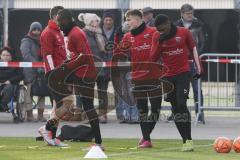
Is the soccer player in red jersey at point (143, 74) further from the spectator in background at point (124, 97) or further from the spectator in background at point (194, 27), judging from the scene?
the spectator in background at point (124, 97)

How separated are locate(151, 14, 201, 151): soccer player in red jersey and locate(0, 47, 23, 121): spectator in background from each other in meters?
5.49

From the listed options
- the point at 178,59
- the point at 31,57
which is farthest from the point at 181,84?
the point at 31,57

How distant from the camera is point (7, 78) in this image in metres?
18.4

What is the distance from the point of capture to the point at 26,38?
1844 centimetres

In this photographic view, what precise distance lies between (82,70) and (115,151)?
131 cm

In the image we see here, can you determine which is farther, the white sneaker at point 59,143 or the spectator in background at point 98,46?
the spectator in background at point 98,46

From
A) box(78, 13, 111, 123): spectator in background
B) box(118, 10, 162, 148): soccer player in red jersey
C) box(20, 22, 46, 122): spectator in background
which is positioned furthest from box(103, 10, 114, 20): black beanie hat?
box(118, 10, 162, 148): soccer player in red jersey

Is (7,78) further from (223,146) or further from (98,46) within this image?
(223,146)

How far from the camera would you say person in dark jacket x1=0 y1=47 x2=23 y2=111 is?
18.2 meters

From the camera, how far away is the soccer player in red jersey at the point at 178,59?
43.7 ft

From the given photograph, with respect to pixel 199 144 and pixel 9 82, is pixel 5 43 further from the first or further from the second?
pixel 199 144

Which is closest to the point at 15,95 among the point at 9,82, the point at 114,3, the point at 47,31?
the point at 9,82

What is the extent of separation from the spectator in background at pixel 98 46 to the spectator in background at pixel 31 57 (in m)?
1.03

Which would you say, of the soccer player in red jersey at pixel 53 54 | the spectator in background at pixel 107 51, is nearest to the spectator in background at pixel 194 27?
the spectator in background at pixel 107 51
